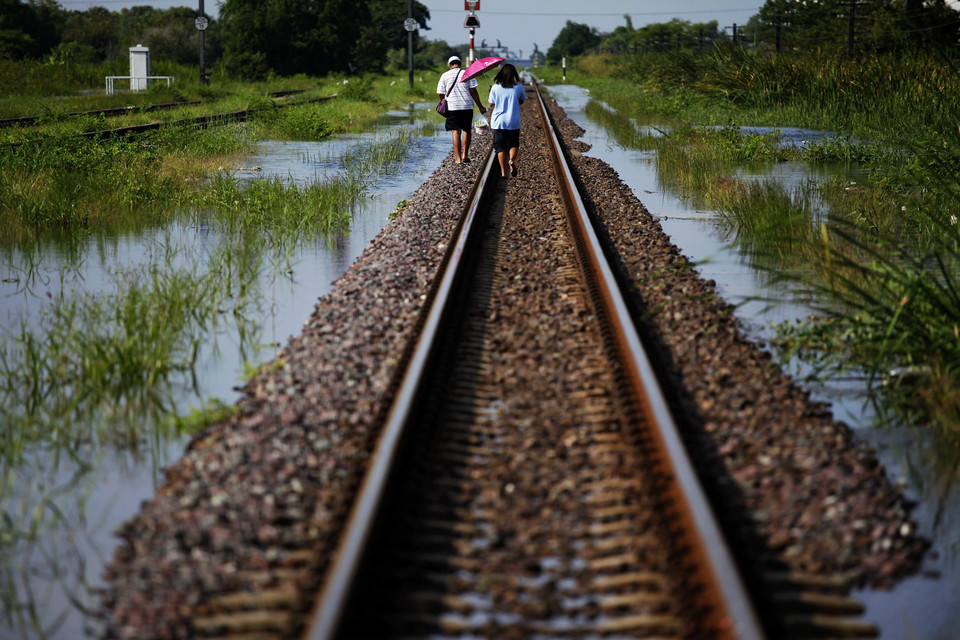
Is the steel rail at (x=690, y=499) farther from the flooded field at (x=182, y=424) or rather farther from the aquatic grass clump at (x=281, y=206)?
the aquatic grass clump at (x=281, y=206)

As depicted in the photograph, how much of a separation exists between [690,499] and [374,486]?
3.95ft

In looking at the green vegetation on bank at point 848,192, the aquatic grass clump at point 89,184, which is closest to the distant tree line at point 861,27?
the green vegetation on bank at point 848,192

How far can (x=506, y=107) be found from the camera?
44.2ft

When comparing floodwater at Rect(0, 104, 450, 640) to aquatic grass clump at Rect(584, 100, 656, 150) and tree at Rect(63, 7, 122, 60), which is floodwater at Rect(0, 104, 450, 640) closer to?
aquatic grass clump at Rect(584, 100, 656, 150)

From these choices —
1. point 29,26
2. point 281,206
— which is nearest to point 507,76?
point 281,206

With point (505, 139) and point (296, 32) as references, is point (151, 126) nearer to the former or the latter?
point (505, 139)

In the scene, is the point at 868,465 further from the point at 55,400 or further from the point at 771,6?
the point at 771,6

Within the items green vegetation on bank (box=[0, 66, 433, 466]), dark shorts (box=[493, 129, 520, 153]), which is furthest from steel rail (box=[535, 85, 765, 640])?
dark shorts (box=[493, 129, 520, 153])

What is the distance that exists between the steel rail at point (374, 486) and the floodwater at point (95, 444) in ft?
2.74

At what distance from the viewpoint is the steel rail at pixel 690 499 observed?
290 cm

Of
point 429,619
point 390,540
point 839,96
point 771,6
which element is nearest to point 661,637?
point 429,619

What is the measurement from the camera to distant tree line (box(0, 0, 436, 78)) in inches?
2260

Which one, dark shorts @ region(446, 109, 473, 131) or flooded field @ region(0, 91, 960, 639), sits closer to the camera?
flooded field @ region(0, 91, 960, 639)

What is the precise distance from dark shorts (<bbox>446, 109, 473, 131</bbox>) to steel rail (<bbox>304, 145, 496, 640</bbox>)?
28.3ft
